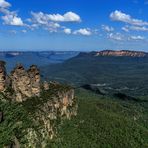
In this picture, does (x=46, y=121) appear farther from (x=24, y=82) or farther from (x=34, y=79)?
(x=34, y=79)

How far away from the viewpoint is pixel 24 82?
189m

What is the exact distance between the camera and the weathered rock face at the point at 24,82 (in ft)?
596

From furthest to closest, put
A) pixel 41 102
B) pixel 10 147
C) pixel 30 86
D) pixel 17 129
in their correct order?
pixel 30 86 → pixel 41 102 → pixel 17 129 → pixel 10 147

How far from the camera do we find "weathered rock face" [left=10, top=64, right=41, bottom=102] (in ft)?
596

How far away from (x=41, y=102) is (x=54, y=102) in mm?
15672

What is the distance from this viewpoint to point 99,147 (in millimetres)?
188125

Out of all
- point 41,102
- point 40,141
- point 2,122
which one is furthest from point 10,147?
point 41,102

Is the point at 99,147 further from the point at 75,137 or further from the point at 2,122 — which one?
the point at 2,122

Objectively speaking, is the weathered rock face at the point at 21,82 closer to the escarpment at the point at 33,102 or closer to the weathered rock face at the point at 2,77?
the escarpment at the point at 33,102

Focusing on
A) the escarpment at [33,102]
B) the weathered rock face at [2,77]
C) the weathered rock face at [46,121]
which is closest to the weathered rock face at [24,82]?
the escarpment at [33,102]

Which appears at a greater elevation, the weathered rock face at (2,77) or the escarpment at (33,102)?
the weathered rock face at (2,77)

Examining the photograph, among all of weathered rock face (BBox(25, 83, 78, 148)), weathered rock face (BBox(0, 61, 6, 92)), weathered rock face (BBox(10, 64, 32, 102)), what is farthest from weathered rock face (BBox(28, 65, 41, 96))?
weathered rock face (BBox(0, 61, 6, 92))

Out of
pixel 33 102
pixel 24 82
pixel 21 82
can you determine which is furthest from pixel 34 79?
Result: pixel 33 102

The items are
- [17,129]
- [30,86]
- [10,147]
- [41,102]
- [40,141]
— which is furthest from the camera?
[30,86]
